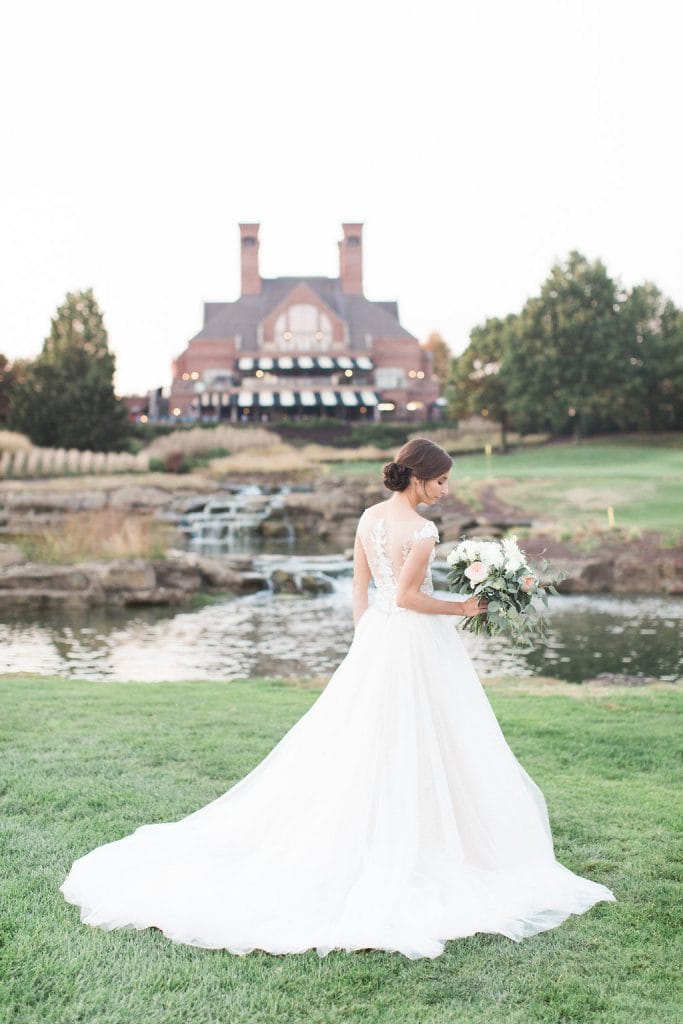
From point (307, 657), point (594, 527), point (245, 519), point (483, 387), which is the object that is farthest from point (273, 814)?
point (483, 387)

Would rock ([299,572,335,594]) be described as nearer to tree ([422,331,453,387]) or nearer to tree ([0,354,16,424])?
tree ([0,354,16,424])

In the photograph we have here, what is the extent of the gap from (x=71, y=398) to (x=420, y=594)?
3661 centimetres

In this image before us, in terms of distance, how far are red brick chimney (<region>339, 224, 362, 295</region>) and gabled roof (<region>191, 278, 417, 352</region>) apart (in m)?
0.63

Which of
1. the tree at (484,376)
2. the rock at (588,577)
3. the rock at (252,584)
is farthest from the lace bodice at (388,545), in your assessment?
the tree at (484,376)

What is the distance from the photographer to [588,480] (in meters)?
30.1

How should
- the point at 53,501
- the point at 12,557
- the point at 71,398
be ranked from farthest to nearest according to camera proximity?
the point at 71,398
the point at 53,501
the point at 12,557

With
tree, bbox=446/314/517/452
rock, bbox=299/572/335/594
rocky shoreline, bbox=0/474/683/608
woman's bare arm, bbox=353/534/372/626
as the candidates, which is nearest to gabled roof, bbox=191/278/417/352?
tree, bbox=446/314/517/452

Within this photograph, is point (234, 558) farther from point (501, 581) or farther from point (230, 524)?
point (501, 581)

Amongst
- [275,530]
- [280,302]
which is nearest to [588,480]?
[275,530]

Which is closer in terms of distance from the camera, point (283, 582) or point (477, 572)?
point (477, 572)

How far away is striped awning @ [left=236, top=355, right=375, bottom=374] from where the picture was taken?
61188 mm

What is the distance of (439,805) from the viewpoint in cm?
412

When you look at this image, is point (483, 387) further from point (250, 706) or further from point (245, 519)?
point (250, 706)

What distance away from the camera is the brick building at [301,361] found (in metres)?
59.9
